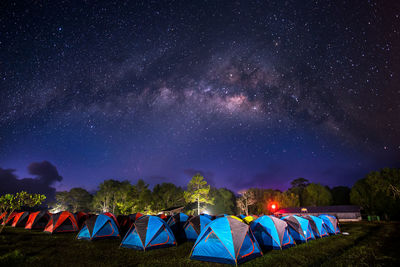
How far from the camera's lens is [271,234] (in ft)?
41.7

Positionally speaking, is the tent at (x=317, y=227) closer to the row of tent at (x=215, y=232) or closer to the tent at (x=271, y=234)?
the row of tent at (x=215, y=232)

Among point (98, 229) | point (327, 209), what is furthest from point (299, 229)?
point (327, 209)

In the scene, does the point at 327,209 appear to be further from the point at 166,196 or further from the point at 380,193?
the point at 166,196

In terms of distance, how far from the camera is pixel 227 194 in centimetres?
7894

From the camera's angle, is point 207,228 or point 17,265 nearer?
point 17,265

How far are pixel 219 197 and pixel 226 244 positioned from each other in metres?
71.9

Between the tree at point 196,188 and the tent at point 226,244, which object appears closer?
the tent at point 226,244

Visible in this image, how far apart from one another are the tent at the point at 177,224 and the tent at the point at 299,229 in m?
8.59

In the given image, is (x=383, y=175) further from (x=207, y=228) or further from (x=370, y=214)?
(x=207, y=228)

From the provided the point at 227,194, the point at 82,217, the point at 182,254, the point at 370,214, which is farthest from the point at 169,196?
the point at 370,214

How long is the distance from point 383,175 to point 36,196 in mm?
73527

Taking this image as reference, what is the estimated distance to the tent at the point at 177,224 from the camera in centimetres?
1645

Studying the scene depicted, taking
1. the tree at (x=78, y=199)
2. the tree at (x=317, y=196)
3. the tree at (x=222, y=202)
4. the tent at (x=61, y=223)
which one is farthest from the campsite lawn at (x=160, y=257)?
the tree at (x=78, y=199)

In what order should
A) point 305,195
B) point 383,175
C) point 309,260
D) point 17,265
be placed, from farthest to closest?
point 305,195, point 383,175, point 309,260, point 17,265
